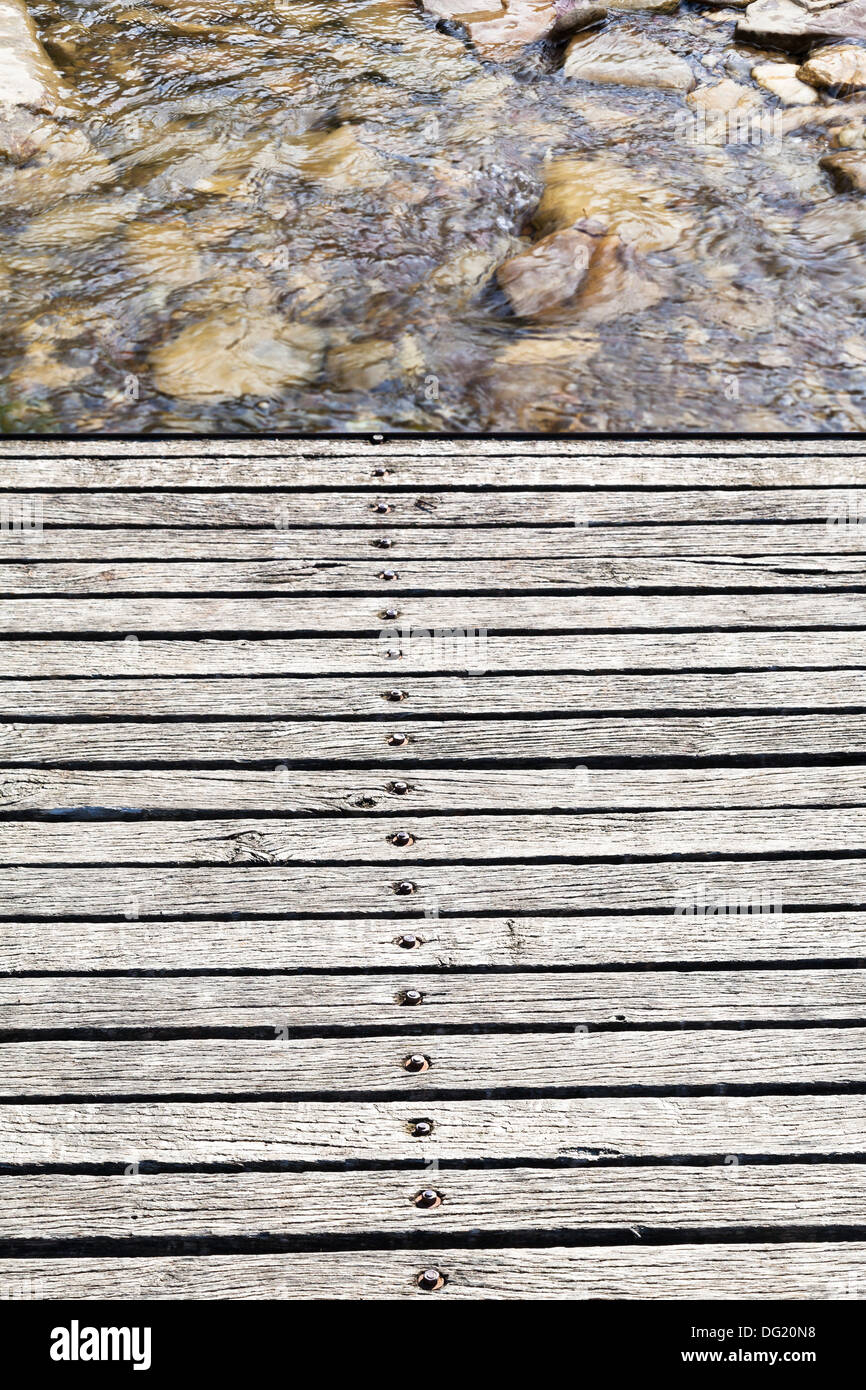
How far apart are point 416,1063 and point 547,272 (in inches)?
168

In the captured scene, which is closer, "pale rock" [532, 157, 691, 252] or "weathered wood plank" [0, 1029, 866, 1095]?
"weathered wood plank" [0, 1029, 866, 1095]

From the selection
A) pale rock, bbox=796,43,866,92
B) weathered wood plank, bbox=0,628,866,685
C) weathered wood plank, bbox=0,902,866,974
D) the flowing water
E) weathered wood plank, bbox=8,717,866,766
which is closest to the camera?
weathered wood plank, bbox=0,902,866,974

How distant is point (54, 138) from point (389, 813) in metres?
5.42

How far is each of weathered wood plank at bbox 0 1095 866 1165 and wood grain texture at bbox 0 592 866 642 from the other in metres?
1.27

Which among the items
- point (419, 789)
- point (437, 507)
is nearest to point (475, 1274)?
point (419, 789)

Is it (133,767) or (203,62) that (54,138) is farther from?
(133,767)

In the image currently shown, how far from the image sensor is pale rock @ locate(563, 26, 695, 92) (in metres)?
6.86

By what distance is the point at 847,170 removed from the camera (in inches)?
242

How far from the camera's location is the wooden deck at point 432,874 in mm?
1847

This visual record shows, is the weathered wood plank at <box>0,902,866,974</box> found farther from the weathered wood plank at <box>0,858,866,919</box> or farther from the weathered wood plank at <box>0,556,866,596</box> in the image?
the weathered wood plank at <box>0,556,866,596</box>

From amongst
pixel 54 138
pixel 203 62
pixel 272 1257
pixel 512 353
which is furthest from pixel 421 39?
pixel 272 1257

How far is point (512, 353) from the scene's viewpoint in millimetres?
4895

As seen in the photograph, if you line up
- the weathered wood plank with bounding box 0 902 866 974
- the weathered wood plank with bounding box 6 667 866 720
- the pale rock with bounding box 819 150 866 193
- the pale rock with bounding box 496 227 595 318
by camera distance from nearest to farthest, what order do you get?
the weathered wood plank with bounding box 0 902 866 974
the weathered wood plank with bounding box 6 667 866 720
the pale rock with bounding box 496 227 595 318
the pale rock with bounding box 819 150 866 193

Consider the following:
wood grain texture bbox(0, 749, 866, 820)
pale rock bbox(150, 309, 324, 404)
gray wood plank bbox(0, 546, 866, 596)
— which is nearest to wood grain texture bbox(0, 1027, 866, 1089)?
wood grain texture bbox(0, 749, 866, 820)
